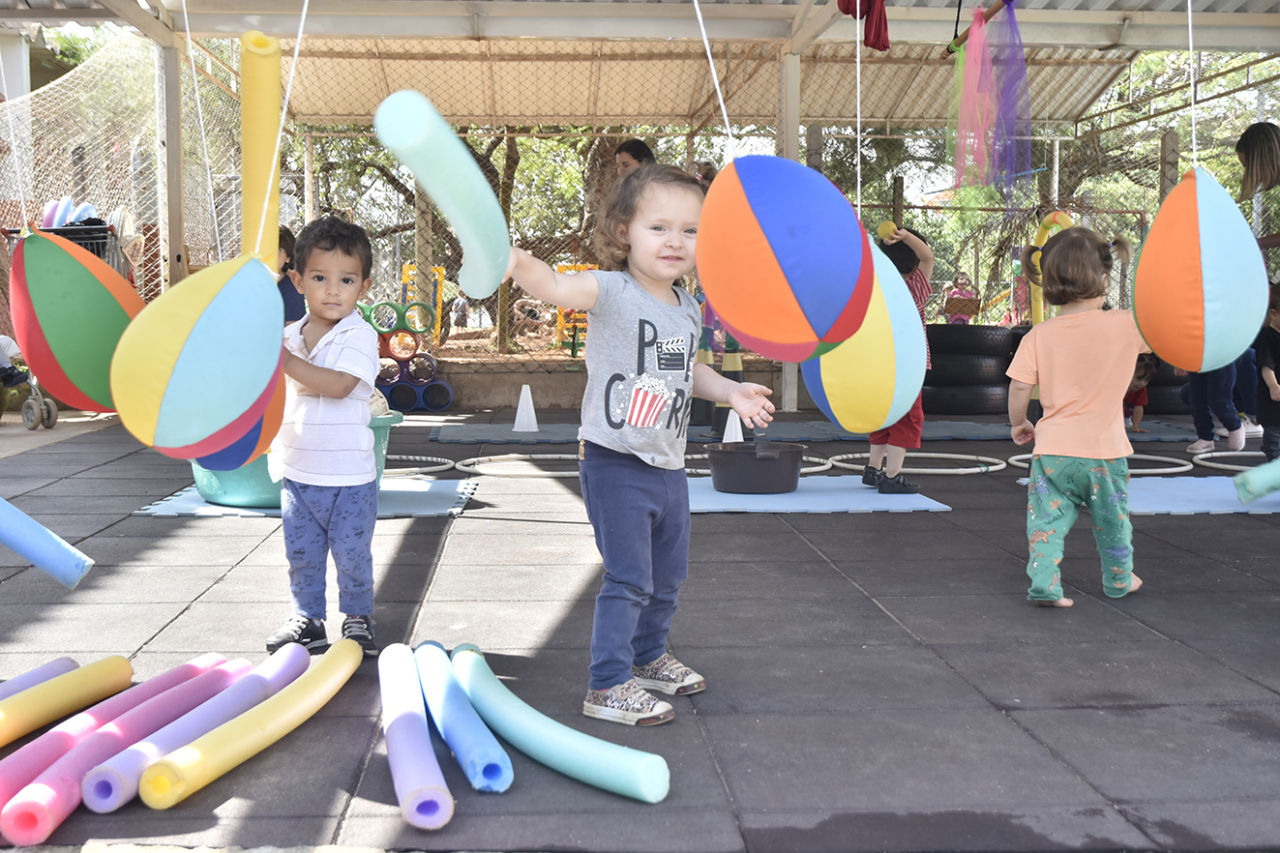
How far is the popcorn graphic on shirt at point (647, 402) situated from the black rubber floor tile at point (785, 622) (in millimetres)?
868

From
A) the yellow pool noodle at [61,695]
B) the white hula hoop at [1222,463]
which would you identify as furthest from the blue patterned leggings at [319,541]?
the white hula hoop at [1222,463]

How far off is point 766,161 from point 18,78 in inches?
664

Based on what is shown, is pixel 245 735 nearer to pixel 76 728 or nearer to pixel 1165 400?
pixel 76 728

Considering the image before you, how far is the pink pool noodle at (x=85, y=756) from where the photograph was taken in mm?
2053

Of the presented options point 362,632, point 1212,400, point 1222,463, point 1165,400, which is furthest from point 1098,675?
point 1165,400

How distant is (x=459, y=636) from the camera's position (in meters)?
3.45

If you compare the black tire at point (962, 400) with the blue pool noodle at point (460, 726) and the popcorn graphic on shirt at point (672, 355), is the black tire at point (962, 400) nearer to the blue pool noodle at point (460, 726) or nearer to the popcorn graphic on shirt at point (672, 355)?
the popcorn graphic on shirt at point (672, 355)

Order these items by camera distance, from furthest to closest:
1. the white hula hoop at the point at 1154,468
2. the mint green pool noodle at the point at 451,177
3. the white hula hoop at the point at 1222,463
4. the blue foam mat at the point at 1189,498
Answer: the white hula hoop at the point at 1222,463 < the white hula hoop at the point at 1154,468 < the blue foam mat at the point at 1189,498 < the mint green pool noodle at the point at 451,177

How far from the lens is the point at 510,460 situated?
768 centimetres

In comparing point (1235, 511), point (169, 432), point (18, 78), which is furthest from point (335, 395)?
point (18, 78)

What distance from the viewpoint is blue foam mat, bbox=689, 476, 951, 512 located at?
5.72 metres

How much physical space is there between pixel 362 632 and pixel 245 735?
0.92 metres

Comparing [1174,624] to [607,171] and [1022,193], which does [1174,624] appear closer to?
[1022,193]

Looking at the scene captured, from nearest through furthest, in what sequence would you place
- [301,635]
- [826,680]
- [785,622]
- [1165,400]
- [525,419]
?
[826,680], [301,635], [785,622], [525,419], [1165,400]
